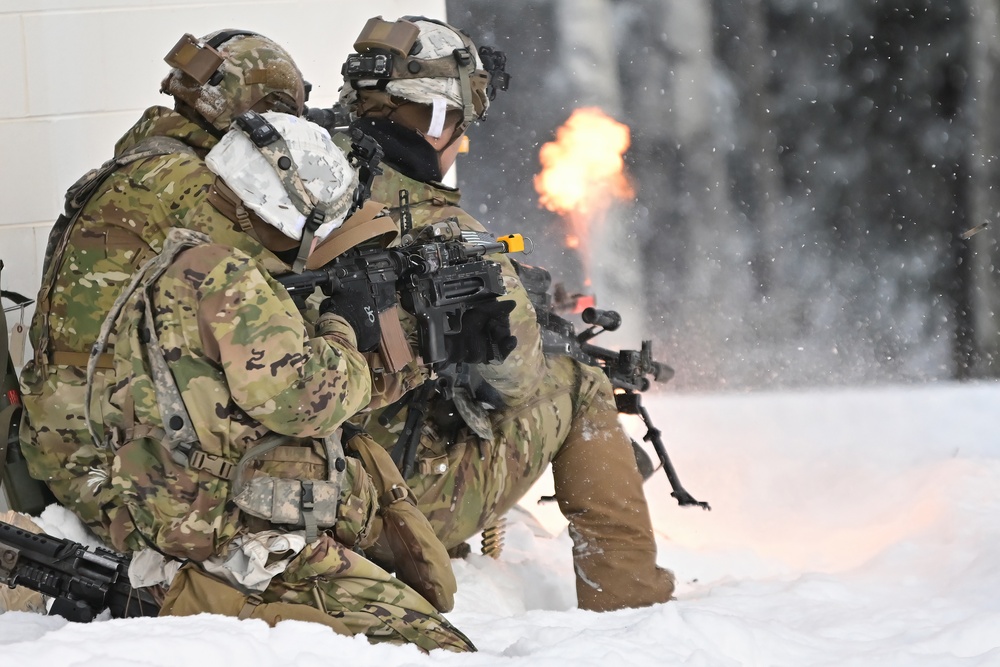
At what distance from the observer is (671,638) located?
2.86 m

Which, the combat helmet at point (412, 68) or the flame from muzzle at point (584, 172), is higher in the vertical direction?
the flame from muzzle at point (584, 172)

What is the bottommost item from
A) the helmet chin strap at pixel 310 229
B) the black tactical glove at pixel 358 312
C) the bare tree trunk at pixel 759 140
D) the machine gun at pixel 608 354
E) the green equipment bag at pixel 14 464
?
the green equipment bag at pixel 14 464

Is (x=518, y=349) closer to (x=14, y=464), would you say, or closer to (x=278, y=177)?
(x=278, y=177)

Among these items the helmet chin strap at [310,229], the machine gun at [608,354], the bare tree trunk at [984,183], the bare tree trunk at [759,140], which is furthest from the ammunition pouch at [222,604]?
the bare tree trunk at [984,183]

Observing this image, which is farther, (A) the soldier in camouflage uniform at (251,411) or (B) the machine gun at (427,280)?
(B) the machine gun at (427,280)

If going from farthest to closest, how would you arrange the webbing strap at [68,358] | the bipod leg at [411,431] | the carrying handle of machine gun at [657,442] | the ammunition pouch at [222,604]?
the carrying handle of machine gun at [657,442] → the bipod leg at [411,431] → the webbing strap at [68,358] → the ammunition pouch at [222,604]

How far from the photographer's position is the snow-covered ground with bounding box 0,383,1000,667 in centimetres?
245

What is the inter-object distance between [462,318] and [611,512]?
1.03 meters

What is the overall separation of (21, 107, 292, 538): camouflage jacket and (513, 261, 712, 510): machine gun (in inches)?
50.9

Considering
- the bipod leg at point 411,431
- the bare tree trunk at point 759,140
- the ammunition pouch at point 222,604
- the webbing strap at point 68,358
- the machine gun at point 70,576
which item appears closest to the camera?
the ammunition pouch at point 222,604

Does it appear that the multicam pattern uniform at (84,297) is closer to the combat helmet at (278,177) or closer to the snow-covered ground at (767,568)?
the snow-covered ground at (767,568)

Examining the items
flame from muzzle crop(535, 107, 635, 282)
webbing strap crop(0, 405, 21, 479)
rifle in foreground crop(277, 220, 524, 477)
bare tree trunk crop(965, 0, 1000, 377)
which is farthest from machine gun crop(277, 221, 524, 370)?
bare tree trunk crop(965, 0, 1000, 377)

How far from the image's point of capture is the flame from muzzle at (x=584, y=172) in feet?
17.6

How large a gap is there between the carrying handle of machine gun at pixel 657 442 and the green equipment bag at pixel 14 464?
2.21 metres
